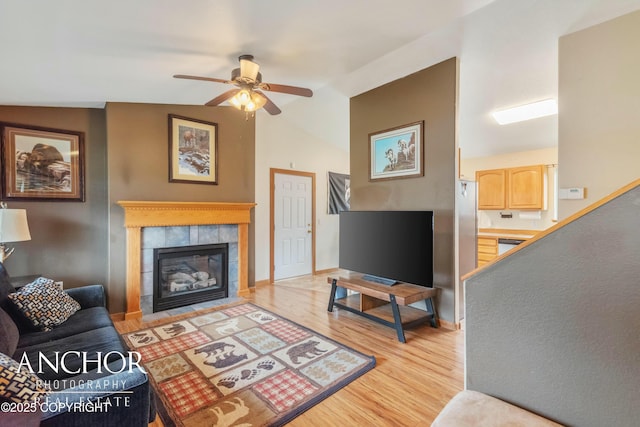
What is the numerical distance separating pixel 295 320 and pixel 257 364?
99 cm

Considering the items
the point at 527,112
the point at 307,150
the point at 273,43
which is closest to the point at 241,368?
the point at 273,43

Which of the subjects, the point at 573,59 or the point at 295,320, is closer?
the point at 573,59

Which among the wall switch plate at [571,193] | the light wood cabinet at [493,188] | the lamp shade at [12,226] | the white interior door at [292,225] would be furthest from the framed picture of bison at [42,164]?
the light wood cabinet at [493,188]

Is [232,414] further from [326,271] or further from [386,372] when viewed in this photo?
[326,271]

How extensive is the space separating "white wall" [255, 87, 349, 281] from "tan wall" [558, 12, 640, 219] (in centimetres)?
249

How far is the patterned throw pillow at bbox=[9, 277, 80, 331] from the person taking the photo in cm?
205

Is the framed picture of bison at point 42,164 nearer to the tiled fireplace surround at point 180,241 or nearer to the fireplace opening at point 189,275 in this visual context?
the tiled fireplace surround at point 180,241

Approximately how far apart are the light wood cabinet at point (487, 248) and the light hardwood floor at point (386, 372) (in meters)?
2.17

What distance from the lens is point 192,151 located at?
389 centimetres

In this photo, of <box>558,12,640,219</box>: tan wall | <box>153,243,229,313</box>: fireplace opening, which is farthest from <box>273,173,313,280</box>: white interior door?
<box>558,12,640,219</box>: tan wall

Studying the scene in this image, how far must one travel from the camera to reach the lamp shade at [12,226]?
2.50 meters

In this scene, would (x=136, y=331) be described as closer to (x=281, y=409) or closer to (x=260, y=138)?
(x=281, y=409)

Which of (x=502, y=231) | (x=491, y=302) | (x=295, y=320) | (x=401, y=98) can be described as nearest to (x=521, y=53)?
(x=401, y=98)

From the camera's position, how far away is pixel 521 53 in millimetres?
2689
